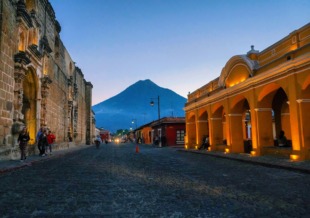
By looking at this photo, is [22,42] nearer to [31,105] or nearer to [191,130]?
[31,105]

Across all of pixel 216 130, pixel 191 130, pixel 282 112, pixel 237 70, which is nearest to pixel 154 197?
pixel 237 70

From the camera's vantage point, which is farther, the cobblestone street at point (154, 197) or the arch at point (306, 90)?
the arch at point (306, 90)

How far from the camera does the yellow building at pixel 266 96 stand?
520 inches

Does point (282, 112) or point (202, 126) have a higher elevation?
point (282, 112)

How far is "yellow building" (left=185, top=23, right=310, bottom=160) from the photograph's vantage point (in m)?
13.2

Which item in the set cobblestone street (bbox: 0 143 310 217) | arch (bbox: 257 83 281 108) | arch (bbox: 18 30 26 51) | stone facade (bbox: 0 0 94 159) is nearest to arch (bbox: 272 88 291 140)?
arch (bbox: 257 83 281 108)

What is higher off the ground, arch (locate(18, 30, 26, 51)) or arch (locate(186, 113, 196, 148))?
arch (locate(18, 30, 26, 51))

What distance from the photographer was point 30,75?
1986cm

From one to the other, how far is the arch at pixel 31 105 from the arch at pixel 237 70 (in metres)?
13.2

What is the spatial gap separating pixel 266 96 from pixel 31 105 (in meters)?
15.1

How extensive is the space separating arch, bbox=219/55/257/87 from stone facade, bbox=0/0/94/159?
1255 centimetres

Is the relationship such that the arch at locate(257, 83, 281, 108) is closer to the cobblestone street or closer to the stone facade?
the cobblestone street

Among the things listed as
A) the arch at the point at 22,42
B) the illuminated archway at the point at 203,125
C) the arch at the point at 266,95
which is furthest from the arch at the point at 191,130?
the arch at the point at 22,42

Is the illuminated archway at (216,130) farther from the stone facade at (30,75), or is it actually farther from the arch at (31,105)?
the arch at (31,105)
